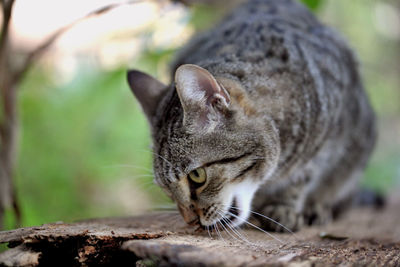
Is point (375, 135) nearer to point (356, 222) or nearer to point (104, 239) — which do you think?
point (356, 222)

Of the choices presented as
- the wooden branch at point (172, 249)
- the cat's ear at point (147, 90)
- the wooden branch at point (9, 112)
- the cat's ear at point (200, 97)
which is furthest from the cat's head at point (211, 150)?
the wooden branch at point (9, 112)

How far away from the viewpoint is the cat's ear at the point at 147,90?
8.09ft

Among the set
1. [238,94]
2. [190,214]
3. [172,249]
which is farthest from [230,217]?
[172,249]

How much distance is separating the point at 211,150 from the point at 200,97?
0.88 feet

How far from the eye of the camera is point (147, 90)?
250 cm

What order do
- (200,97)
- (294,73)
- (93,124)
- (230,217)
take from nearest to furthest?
(200,97), (230,217), (294,73), (93,124)

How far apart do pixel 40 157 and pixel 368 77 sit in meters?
5.58

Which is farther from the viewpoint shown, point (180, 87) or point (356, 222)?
point (356, 222)

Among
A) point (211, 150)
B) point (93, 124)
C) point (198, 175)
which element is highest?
point (93, 124)

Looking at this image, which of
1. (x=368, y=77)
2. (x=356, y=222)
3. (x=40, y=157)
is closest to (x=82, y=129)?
(x=40, y=157)

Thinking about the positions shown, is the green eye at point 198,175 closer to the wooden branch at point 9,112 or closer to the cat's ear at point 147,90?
the cat's ear at point 147,90

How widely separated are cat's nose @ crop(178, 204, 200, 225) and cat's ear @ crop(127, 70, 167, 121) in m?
0.68

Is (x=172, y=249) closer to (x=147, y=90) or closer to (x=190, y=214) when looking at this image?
(x=190, y=214)

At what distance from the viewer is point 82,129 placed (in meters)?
3.82
